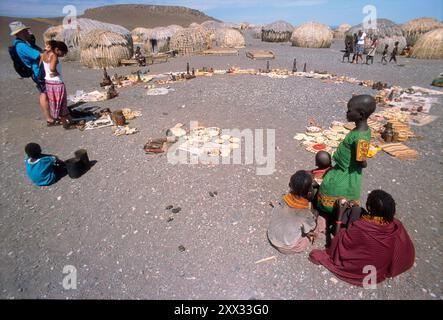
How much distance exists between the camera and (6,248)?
11.6 feet

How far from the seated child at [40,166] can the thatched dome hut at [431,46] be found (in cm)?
2432

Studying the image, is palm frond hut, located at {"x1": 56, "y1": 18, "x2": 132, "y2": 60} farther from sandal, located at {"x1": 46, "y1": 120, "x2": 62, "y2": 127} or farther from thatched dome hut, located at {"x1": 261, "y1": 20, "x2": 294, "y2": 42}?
thatched dome hut, located at {"x1": 261, "y1": 20, "x2": 294, "y2": 42}

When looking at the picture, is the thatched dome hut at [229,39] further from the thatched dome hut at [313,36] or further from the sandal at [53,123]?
the sandal at [53,123]

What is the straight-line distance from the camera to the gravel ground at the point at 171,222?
2.94 metres

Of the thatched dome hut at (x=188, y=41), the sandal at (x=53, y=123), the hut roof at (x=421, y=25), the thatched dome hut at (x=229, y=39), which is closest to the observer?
the sandal at (x=53, y=123)

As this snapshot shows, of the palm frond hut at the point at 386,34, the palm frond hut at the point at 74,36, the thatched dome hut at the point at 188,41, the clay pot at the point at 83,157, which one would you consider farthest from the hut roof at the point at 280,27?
the clay pot at the point at 83,157

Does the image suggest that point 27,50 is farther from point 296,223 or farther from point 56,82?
point 296,223

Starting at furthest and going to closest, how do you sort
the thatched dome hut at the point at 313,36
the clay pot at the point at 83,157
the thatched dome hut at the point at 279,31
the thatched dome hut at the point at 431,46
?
the thatched dome hut at the point at 279,31, the thatched dome hut at the point at 313,36, the thatched dome hut at the point at 431,46, the clay pot at the point at 83,157

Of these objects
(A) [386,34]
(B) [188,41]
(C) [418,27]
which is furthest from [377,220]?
(C) [418,27]

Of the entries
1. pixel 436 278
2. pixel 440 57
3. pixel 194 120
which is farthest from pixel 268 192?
pixel 440 57

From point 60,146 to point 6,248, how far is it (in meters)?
3.28

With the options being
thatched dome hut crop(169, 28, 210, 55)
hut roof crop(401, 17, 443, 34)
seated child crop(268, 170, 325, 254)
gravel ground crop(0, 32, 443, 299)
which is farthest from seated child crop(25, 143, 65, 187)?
hut roof crop(401, 17, 443, 34)

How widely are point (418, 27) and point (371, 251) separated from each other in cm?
3065

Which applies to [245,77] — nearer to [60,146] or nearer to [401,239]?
[60,146]
